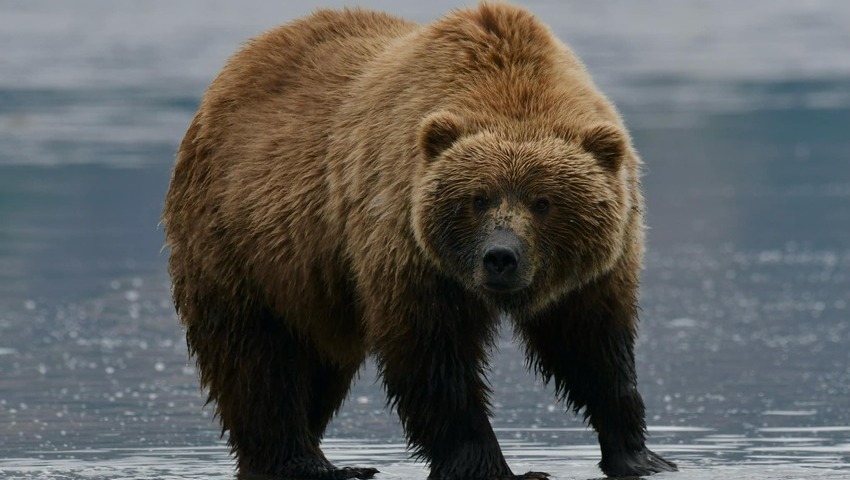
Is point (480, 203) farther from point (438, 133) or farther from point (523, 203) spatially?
point (438, 133)

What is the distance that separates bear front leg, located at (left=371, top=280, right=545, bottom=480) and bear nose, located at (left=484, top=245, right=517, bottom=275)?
17.8 inches

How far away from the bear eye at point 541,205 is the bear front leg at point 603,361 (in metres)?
0.49

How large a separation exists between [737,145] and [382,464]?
1501cm

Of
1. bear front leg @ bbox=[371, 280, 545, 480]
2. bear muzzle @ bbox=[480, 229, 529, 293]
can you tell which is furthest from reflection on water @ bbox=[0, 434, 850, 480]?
bear muzzle @ bbox=[480, 229, 529, 293]

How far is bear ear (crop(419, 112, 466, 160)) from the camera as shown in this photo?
6.73 metres

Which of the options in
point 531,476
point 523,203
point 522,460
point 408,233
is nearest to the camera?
point 523,203

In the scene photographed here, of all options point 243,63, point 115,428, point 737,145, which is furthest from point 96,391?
point 737,145

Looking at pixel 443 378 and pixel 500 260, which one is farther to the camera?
pixel 443 378

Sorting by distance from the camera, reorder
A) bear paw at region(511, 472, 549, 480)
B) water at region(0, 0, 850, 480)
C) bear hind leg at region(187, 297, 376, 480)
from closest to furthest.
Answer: bear paw at region(511, 472, 549, 480)
bear hind leg at region(187, 297, 376, 480)
water at region(0, 0, 850, 480)

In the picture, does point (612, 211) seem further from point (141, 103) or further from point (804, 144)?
point (141, 103)

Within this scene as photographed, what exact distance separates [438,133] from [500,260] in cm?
56

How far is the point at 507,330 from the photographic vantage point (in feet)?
42.8

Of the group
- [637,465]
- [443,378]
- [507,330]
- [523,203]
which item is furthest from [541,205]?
[507,330]

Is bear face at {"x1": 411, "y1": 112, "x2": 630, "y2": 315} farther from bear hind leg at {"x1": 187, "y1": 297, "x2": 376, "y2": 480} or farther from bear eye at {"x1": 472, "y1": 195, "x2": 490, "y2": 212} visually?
bear hind leg at {"x1": 187, "y1": 297, "x2": 376, "y2": 480}
